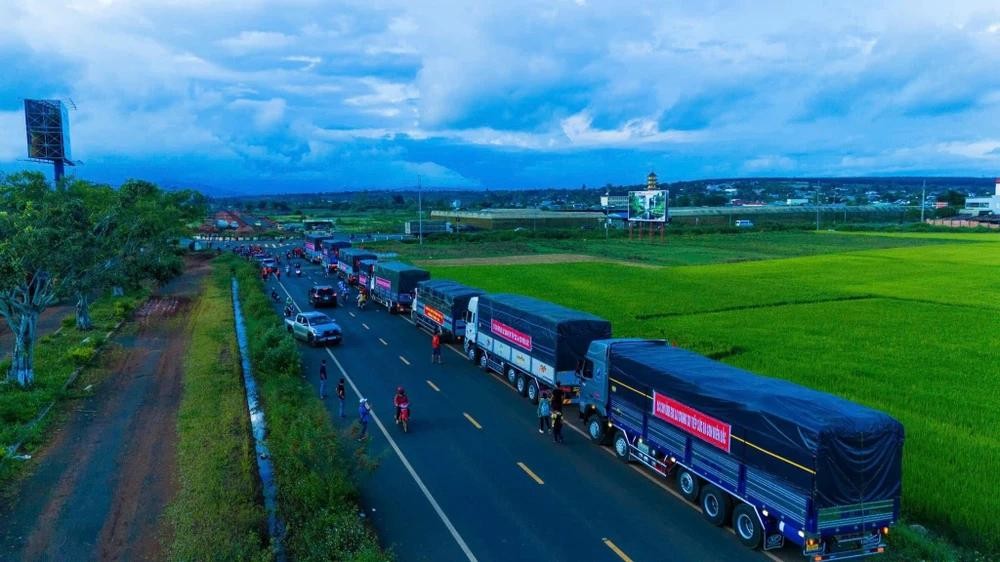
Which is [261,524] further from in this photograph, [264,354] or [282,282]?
[282,282]

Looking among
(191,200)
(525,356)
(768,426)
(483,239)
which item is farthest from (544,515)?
(483,239)

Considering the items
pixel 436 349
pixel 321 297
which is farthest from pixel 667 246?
pixel 436 349

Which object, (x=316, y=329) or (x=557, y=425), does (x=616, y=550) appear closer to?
(x=557, y=425)

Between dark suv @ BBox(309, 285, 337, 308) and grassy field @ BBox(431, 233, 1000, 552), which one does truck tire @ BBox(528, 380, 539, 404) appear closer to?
grassy field @ BBox(431, 233, 1000, 552)

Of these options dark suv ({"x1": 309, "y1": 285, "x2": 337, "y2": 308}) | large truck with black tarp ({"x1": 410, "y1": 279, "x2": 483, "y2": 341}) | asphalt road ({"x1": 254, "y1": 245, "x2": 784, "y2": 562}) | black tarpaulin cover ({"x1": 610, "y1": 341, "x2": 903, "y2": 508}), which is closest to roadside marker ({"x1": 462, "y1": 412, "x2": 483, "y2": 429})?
asphalt road ({"x1": 254, "y1": 245, "x2": 784, "y2": 562})

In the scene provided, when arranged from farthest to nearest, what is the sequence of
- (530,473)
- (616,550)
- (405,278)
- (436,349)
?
(405,278), (436,349), (530,473), (616,550)

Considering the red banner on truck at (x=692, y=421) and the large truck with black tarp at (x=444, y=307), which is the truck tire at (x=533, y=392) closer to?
the red banner on truck at (x=692, y=421)
